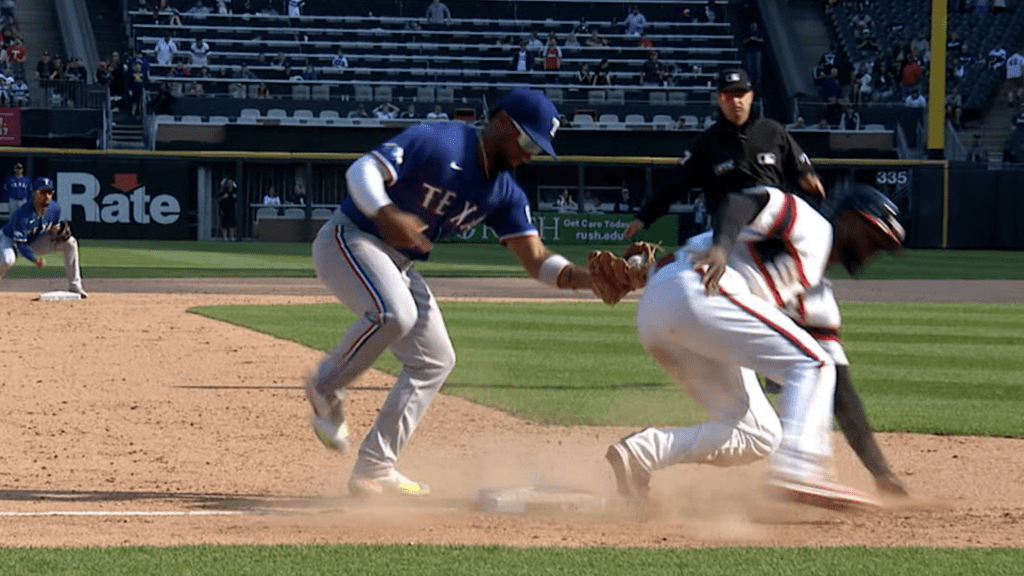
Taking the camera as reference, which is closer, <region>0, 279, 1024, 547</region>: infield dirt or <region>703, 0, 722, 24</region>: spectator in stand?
<region>0, 279, 1024, 547</region>: infield dirt

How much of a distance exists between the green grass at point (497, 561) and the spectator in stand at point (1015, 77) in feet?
114

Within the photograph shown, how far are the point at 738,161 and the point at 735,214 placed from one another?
8.58 ft

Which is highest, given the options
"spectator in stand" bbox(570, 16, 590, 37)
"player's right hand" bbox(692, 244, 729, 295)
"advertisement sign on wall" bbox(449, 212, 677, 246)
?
"spectator in stand" bbox(570, 16, 590, 37)

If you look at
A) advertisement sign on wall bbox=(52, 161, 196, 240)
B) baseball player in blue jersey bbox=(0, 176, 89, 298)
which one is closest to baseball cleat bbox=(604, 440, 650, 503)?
baseball player in blue jersey bbox=(0, 176, 89, 298)

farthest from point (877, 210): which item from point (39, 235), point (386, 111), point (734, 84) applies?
point (386, 111)

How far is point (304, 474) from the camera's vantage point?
7441 millimetres

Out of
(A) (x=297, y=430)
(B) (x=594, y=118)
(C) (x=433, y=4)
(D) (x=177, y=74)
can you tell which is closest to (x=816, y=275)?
(A) (x=297, y=430)

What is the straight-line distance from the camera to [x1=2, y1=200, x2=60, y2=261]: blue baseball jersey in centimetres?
1783

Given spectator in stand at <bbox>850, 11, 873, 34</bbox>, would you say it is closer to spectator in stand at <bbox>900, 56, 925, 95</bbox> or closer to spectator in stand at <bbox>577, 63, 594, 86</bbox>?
spectator in stand at <bbox>900, 56, 925, 95</bbox>

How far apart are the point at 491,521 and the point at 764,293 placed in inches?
57.2

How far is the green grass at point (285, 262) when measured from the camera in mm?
24656

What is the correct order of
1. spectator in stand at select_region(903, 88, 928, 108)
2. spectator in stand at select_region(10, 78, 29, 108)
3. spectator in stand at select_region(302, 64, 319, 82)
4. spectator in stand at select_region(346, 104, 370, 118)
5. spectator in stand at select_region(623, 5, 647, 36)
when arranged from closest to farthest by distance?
spectator in stand at select_region(10, 78, 29, 108) < spectator in stand at select_region(346, 104, 370, 118) < spectator in stand at select_region(903, 88, 928, 108) < spectator in stand at select_region(302, 64, 319, 82) < spectator in stand at select_region(623, 5, 647, 36)

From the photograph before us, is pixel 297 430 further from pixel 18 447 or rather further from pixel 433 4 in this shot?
pixel 433 4

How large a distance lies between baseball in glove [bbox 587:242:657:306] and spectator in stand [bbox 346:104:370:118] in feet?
102
